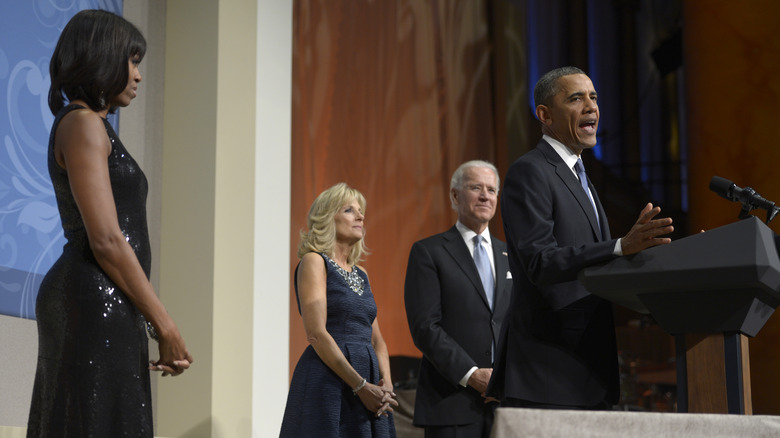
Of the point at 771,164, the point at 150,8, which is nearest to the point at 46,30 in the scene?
the point at 150,8

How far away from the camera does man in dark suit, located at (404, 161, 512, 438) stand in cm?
282

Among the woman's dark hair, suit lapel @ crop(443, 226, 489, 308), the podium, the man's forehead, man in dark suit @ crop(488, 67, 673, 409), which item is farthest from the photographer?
suit lapel @ crop(443, 226, 489, 308)

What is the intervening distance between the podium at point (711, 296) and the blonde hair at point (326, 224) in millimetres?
1557

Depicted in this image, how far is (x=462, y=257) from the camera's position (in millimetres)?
3109

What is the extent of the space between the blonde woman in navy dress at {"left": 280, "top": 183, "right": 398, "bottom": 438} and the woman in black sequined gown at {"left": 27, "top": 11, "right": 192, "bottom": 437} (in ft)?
3.99

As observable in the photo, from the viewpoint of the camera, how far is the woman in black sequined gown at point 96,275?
158 cm

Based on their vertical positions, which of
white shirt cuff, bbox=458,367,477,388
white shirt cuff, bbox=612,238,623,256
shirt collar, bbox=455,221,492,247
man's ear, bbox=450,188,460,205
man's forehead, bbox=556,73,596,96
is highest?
man's forehead, bbox=556,73,596,96

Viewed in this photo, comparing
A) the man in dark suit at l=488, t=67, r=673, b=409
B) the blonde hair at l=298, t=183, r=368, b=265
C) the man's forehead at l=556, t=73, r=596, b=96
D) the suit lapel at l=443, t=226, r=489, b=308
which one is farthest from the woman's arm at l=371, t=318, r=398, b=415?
the man's forehead at l=556, t=73, r=596, b=96

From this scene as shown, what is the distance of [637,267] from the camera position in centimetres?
168

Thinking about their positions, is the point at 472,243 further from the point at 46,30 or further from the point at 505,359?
the point at 46,30

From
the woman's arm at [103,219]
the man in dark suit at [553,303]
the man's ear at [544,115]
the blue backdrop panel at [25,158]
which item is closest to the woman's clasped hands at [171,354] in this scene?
the woman's arm at [103,219]

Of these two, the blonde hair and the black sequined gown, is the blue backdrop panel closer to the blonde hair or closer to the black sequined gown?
the blonde hair

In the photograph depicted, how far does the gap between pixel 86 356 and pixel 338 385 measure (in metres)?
1.39

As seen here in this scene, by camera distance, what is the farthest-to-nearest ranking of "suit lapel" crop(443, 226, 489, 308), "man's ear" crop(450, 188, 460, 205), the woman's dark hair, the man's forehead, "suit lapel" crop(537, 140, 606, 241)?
1. "man's ear" crop(450, 188, 460, 205)
2. "suit lapel" crop(443, 226, 489, 308)
3. the man's forehead
4. "suit lapel" crop(537, 140, 606, 241)
5. the woman's dark hair
